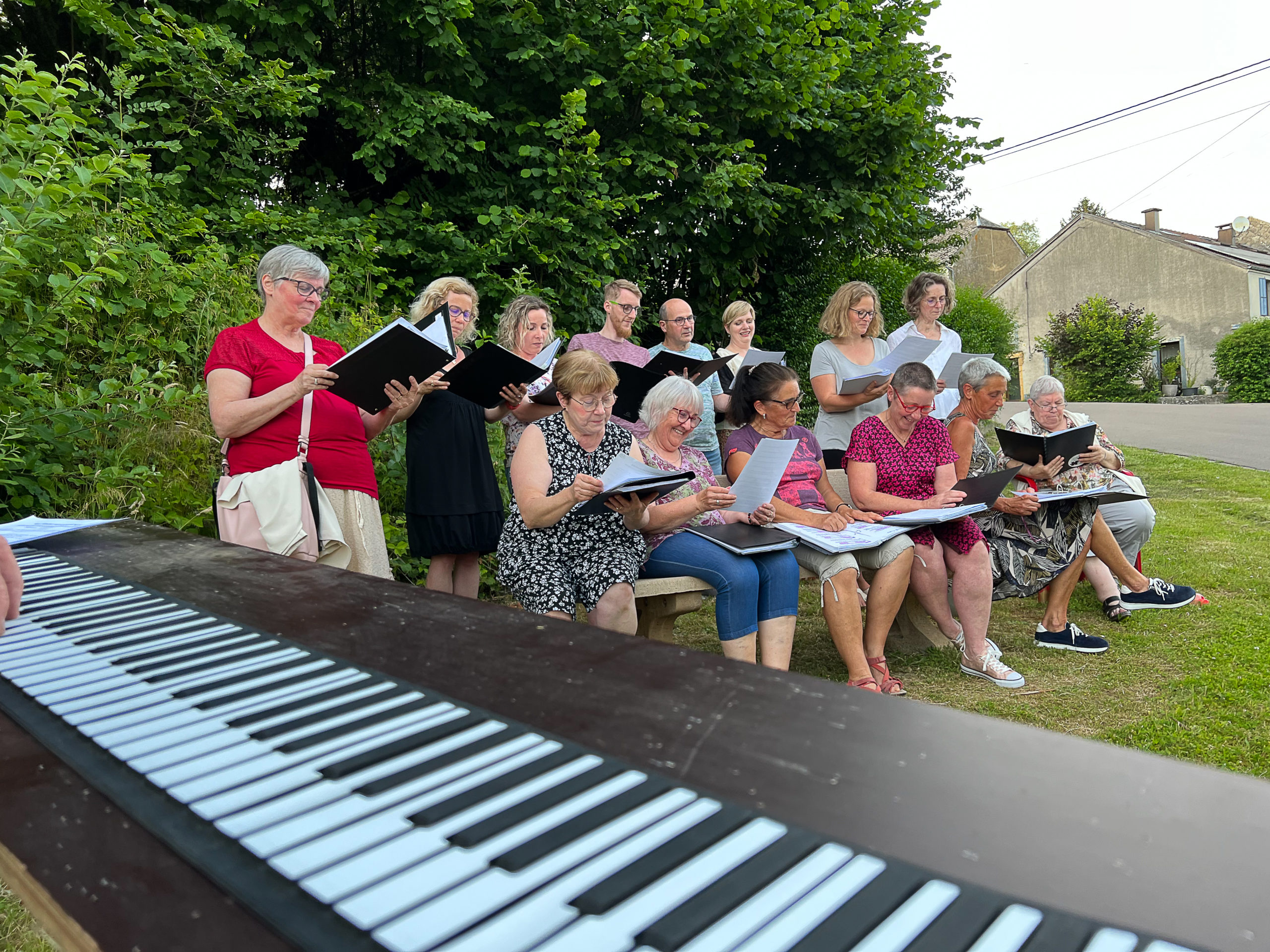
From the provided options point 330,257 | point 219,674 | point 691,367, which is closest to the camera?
point 219,674

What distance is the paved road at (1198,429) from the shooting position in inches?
515

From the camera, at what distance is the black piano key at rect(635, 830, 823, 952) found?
1.76 feet

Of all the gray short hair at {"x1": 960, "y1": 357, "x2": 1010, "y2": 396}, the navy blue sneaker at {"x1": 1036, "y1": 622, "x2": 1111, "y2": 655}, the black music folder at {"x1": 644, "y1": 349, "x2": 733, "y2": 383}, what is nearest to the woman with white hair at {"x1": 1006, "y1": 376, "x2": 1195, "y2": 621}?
the gray short hair at {"x1": 960, "y1": 357, "x2": 1010, "y2": 396}

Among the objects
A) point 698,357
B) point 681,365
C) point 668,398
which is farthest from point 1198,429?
point 668,398

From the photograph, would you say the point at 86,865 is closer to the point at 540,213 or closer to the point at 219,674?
the point at 219,674

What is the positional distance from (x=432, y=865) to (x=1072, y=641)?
4488 millimetres

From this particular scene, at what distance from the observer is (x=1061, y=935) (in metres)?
0.52

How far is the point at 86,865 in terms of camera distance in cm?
67

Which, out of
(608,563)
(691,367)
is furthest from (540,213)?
(608,563)

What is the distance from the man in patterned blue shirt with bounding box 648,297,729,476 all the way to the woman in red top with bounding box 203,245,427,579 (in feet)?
5.81

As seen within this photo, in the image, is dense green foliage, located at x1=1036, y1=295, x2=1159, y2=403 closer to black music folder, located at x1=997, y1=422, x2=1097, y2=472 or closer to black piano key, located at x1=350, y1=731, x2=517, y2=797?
black music folder, located at x1=997, y1=422, x2=1097, y2=472

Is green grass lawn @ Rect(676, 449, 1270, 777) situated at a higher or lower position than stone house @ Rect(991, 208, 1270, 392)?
lower

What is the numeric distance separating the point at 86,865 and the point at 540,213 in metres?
7.08

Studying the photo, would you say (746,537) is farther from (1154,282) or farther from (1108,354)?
(1154,282)
